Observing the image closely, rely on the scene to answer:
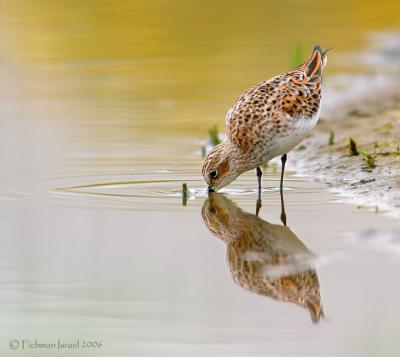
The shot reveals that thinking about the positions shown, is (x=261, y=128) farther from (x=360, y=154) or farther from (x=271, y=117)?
(x=360, y=154)

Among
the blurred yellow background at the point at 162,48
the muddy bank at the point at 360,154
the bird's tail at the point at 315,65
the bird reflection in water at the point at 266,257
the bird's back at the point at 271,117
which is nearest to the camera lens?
the bird reflection in water at the point at 266,257

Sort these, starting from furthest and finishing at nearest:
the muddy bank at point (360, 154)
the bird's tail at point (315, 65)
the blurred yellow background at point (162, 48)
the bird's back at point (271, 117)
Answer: the blurred yellow background at point (162, 48), the bird's tail at point (315, 65), the bird's back at point (271, 117), the muddy bank at point (360, 154)

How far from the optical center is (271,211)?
9195mm

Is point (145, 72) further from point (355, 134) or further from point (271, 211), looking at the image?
point (271, 211)

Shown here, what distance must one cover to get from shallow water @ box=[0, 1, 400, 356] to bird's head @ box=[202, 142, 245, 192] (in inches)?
6.3

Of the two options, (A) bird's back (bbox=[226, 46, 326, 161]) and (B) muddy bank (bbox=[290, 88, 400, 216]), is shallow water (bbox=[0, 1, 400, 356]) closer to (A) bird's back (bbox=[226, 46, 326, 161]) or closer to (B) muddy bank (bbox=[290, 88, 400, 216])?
(B) muddy bank (bbox=[290, 88, 400, 216])

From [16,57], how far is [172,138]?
699 cm

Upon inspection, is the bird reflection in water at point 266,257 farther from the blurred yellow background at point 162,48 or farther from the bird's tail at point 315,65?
the blurred yellow background at point 162,48

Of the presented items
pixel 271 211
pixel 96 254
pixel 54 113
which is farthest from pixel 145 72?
pixel 96 254

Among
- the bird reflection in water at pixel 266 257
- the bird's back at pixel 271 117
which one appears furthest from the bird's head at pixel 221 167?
the bird reflection in water at pixel 266 257

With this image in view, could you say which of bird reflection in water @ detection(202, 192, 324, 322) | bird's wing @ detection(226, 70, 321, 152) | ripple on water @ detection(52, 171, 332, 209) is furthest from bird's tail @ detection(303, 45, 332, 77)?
bird reflection in water @ detection(202, 192, 324, 322)

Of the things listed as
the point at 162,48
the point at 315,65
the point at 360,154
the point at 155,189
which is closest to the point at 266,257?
the point at 155,189

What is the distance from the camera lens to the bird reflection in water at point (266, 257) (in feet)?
22.2

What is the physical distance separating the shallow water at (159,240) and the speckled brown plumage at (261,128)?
297 mm
